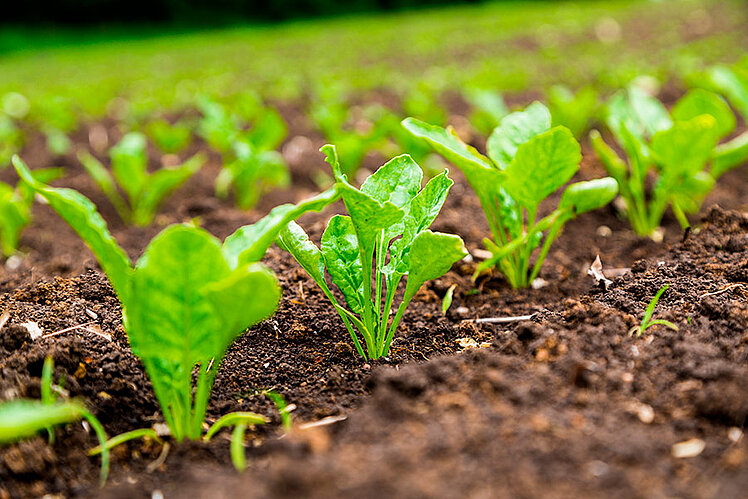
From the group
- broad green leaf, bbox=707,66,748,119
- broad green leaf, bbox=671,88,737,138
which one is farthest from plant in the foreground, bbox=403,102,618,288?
broad green leaf, bbox=707,66,748,119

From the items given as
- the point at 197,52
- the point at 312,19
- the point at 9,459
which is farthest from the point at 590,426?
the point at 312,19

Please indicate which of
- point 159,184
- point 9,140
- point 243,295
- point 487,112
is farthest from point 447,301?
point 9,140

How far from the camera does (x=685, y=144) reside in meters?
2.18

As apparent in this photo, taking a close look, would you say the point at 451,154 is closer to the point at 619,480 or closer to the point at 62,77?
the point at 619,480

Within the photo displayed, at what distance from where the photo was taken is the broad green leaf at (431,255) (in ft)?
4.73

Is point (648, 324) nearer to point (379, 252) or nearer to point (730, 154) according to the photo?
point (379, 252)

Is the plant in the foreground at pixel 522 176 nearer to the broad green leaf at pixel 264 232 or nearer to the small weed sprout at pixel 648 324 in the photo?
the small weed sprout at pixel 648 324

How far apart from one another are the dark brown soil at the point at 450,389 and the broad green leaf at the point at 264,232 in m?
0.33

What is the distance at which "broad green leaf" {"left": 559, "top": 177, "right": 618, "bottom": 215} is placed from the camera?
5.46 feet

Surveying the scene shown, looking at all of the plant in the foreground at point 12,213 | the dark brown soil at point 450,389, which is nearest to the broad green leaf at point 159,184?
the plant in the foreground at point 12,213

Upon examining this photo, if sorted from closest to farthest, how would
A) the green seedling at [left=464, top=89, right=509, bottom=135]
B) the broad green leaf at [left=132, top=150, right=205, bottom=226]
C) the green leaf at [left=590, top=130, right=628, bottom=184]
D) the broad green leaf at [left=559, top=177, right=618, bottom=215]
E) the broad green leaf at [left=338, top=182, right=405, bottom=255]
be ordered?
1. the broad green leaf at [left=338, top=182, right=405, bottom=255]
2. the broad green leaf at [left=559, top=177, right=618, bottom=215]
3. the green leaf at [left=590, top=130, right=628, bottom=184]
4. the broad green leaf at [left=132, top=150, right=205, bottom=226]
5. the green seedling at [left=464, top=89, right=509, bottom=135]

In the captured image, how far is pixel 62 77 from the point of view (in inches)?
397

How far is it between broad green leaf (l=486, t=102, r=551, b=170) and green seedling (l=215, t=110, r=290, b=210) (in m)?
1.31

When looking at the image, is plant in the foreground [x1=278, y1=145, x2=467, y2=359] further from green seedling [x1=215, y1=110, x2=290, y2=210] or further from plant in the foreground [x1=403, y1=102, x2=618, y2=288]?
green seedling [x1=215, y1=110, x2=290, y2=210]
